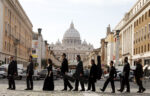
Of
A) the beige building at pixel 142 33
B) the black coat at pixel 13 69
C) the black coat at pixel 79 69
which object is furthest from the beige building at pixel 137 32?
the black coat at pixel 13 69

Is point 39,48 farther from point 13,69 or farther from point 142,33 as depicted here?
point 13,69

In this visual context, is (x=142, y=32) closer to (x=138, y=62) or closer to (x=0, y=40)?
(x=0, y=40)

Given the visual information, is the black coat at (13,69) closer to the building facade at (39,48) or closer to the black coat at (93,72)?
the black coat at (93,72)

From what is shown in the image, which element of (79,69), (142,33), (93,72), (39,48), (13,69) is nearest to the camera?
(79,69)

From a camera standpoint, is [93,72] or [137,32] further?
[137,32]

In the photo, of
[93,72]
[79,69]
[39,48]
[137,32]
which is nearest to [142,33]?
[137,32]

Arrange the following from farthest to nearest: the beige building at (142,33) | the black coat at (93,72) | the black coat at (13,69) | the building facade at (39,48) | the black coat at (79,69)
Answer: the building facade at (39,48)
the beige building at (142,33)
the black coat at (13,69)
the black coat at (93,72)
the black coat at (79,69)

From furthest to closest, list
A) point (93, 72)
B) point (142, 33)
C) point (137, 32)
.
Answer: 1. point (137, 32)
2. point (142, 33)
3. point (93, 72)

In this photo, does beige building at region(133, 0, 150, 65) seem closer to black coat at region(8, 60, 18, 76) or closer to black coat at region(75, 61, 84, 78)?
black coat at region(75, 61, 84, 78)

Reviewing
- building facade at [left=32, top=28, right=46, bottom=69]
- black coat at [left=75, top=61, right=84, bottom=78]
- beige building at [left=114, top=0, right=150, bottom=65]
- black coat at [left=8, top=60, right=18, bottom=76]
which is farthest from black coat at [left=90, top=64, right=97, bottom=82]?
building facade at [left=32, top=28, right=46, bottom=69]

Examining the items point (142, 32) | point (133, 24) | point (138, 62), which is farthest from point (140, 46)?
point (138, 62)

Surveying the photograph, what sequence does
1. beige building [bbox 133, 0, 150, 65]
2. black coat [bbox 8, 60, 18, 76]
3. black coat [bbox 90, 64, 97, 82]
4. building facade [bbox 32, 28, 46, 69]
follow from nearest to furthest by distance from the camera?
black coat [bbox 90, 64, 97, 82] → black coat [bbox 8, 60, 18, 76] → beige building [bbox 133, 0, 150, 65] → building facade [bbox 32, 28, 46, 69]

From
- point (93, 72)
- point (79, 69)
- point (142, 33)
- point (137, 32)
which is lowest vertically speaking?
point (93, 72)

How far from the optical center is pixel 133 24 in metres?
63.5
